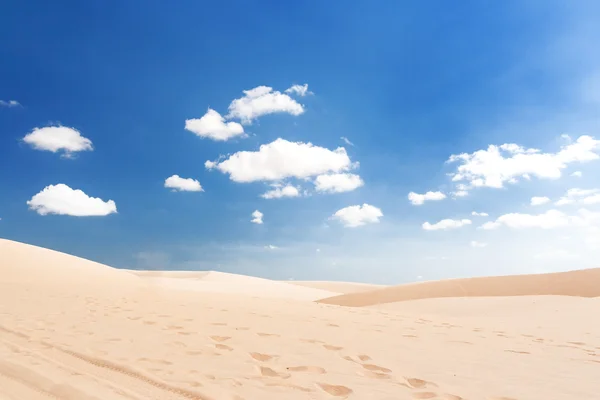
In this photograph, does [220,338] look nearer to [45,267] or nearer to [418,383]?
[418,383]

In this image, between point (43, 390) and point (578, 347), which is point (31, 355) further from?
point (578, 347)

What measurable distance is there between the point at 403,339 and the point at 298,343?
196cm

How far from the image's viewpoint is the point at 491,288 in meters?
23.5

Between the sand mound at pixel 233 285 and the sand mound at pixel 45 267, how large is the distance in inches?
155

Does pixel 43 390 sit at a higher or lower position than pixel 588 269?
lower

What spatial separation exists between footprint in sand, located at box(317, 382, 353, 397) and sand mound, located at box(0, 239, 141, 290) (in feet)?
61.9

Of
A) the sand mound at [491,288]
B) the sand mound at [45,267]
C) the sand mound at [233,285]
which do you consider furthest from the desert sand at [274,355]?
the sand mound at [233,285]

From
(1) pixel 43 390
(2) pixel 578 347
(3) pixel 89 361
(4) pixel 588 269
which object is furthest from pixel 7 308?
(4) pixel 588 269

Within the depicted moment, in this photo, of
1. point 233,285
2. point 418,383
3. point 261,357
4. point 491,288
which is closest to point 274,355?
point 261,357

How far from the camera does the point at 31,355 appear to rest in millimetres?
5156

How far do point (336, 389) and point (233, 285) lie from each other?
112ft

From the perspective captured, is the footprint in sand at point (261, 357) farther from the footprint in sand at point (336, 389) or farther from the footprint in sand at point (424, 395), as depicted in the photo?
the footprint in sand at point (424, 395)

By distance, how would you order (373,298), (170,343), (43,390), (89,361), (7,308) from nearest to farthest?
(43,390) → (89,361) → (170,343) → (7,308) → (373,298)

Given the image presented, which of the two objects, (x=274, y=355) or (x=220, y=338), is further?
(x=220, y=338)
